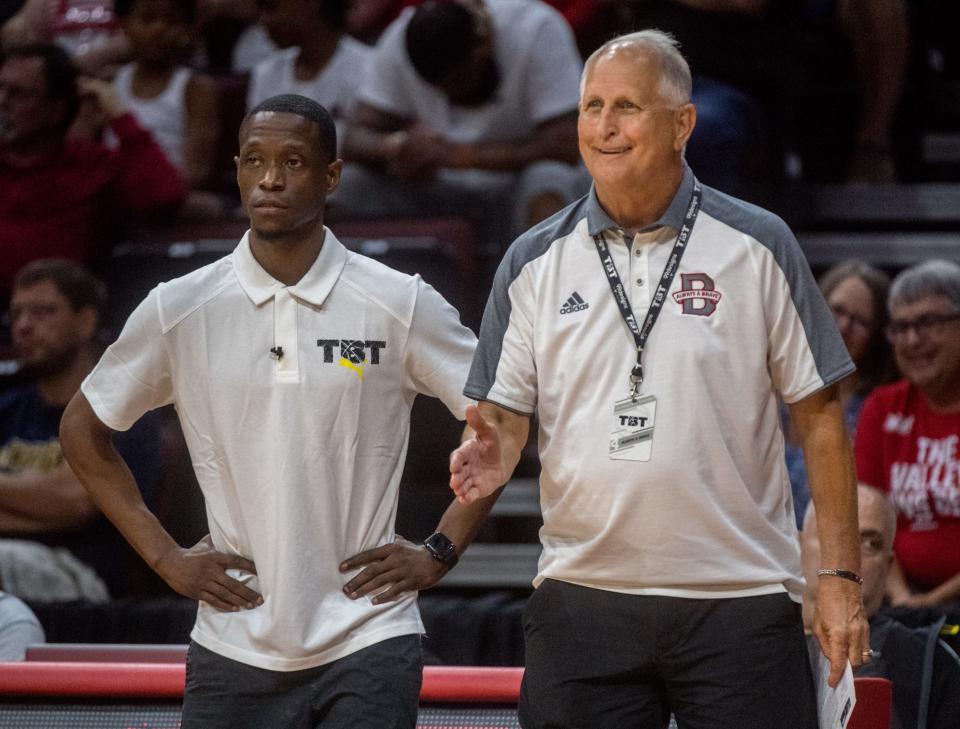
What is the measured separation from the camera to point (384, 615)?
2.79 meters

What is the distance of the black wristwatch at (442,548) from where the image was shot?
2.92m

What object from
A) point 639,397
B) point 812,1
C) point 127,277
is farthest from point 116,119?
point 639,397

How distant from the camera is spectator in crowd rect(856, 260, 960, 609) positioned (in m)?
4.42

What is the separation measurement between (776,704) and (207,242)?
11.1 feet

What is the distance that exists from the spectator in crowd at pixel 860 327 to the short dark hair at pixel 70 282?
2.25m

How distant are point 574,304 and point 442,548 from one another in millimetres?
575

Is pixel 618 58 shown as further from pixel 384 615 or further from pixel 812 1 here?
pixel 812 1

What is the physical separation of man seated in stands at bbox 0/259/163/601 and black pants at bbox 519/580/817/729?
7.68ft

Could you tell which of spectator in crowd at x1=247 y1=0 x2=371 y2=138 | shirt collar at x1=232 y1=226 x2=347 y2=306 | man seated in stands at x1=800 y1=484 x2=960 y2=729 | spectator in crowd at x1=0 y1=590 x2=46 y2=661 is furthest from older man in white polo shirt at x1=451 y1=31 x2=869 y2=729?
spectator in crowd at x1=247 y1=0 x2=371 y2=138

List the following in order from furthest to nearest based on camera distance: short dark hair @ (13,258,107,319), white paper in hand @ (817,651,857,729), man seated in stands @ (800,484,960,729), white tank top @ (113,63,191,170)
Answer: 1. white tank top @ (113,63,191,170)
2. short dark hair @ (13,258,107,319)
3. man seated in stands @ (800,484,960,729)
4. white paper in hand @ (817,651,857,729)

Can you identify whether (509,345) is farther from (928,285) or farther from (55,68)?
(55,68)

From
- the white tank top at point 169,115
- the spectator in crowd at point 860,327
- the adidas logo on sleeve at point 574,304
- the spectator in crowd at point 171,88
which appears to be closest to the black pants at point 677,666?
the adidas logo on sleeve at point 574,304

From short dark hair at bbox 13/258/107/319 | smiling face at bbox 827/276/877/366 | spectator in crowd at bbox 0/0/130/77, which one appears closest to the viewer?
smiling face at bbox 827/276/877/366

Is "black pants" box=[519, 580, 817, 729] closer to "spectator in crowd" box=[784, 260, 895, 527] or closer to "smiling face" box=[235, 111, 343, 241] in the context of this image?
"smiling face" box=[235, 111, 343, 241]
